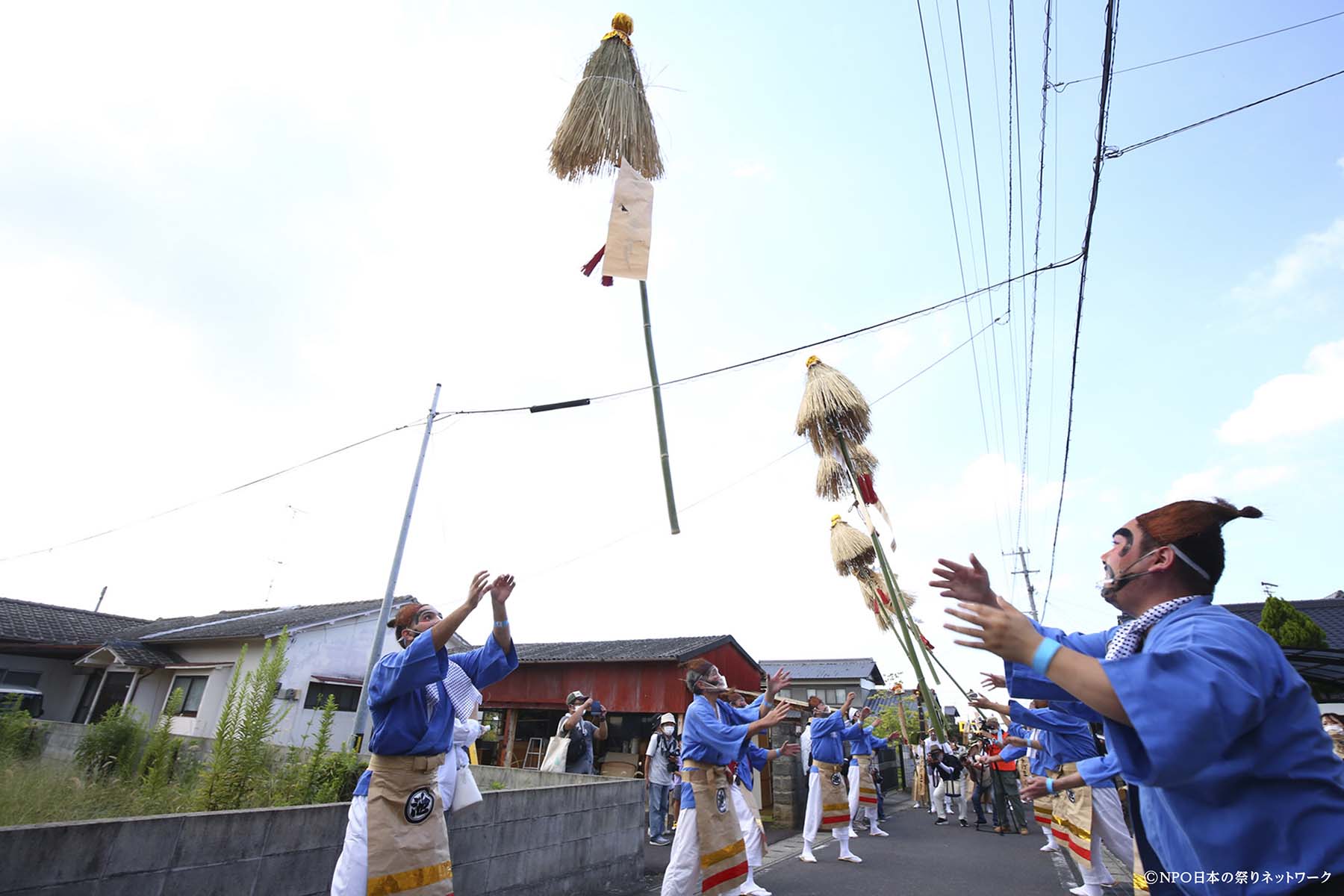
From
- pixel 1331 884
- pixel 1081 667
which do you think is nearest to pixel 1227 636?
pixel 1081 667

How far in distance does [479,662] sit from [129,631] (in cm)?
2623

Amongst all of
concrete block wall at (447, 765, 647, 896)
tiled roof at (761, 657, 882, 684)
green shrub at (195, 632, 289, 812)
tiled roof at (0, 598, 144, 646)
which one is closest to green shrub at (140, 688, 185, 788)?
green shrub at (195, 632, 289, 812)

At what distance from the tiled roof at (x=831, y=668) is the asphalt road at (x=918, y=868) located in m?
23.6

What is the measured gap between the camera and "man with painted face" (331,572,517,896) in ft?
10.7

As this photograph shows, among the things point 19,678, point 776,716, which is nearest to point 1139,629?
point 776,716

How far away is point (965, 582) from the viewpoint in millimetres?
1811

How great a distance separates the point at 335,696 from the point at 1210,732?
1932 cm

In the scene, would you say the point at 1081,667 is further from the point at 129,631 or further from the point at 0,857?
the point at 129,631

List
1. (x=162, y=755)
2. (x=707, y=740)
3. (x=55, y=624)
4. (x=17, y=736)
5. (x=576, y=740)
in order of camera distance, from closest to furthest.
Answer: (x=707, y=740), (x=162, y=755), (x=17, y=736), (x=576, y=740), (x=55, y=624)

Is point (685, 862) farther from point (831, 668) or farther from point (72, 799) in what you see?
point (831, 668)

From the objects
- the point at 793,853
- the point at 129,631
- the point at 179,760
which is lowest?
the point at 793,853

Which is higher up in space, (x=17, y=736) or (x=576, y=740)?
(x=576, y=740)

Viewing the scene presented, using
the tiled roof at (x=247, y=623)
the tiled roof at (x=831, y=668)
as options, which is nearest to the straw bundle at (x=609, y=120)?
the tiled roof at (x=247, y=623)

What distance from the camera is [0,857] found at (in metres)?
2.76
